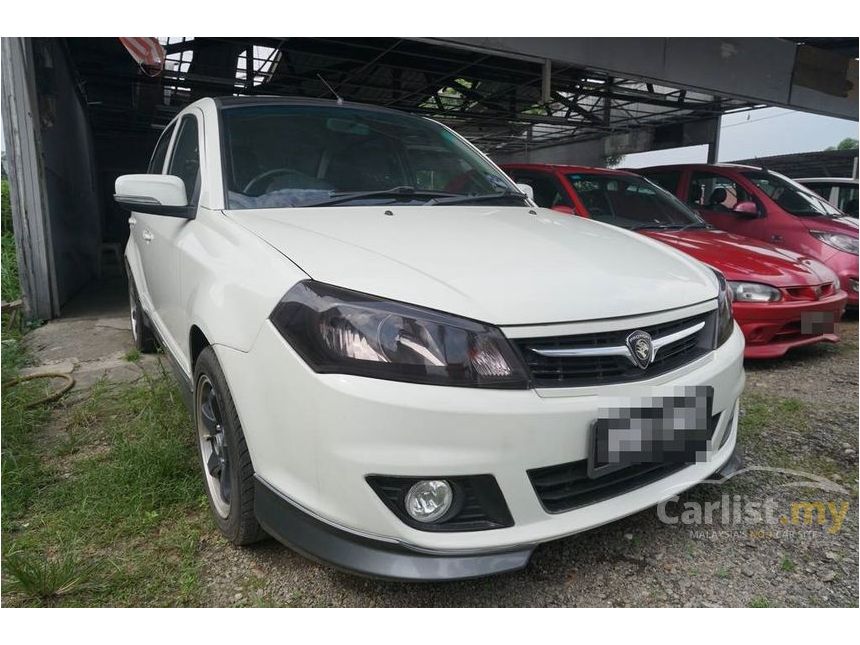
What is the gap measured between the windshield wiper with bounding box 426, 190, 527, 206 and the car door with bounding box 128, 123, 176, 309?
1537mm

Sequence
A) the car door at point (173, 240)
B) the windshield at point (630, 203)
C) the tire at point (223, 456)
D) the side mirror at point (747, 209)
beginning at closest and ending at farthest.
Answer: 1. the tire at point (223, 456)
2. the car door at point (173, 240)
3. the windshield at point (630, 203)
4. the side mirror at point (747, 209)

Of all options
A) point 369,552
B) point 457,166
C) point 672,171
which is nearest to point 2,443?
point 369,552

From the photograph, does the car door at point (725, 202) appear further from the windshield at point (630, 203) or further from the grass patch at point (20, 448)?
the grass patch at point (20, 448)

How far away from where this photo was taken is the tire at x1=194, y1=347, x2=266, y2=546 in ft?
5.59

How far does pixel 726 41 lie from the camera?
7.96 meters

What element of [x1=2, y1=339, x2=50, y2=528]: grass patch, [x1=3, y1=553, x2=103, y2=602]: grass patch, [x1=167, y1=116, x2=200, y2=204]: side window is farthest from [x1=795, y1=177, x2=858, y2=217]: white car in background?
[x1=3, y1=553, x2=103, y2=602]: grass patch

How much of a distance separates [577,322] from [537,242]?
526 mm

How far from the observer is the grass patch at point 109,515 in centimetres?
171

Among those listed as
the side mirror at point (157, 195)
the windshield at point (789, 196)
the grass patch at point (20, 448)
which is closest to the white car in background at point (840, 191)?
the windshield at point (789, 196)

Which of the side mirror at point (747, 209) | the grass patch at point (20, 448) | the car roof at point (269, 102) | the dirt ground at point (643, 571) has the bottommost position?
the grass patch at point (20, 448)

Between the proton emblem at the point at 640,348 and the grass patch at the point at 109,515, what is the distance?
1.43 meters

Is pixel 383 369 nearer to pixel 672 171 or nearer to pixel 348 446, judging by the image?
pixel 348 446

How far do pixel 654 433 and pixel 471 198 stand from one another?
1.36 meters

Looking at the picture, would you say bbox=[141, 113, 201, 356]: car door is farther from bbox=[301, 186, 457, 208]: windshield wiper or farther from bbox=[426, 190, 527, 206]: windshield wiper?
Answer: bbox=[426, 190, 527, 206]: windshield wiper
